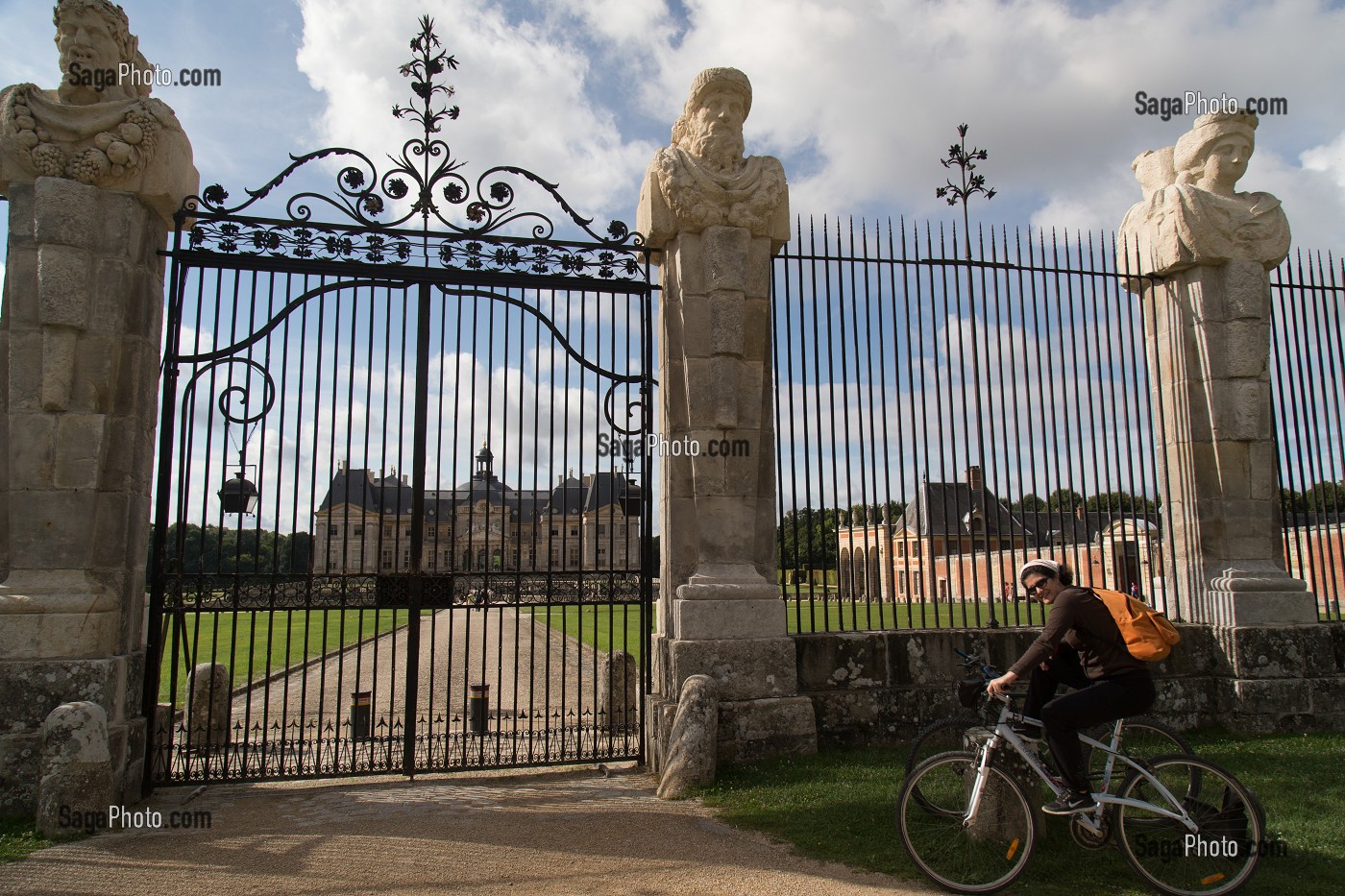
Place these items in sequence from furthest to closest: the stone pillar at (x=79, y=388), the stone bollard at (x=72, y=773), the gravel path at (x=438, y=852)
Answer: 1. the stone pillar at (x=79, y=388)
2. the stone bollard at (x=72, y=773)
3. the gravel path at (x=438, y=852)

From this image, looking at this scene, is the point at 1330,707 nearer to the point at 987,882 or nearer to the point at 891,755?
the point at 891,755

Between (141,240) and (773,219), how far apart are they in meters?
4.61

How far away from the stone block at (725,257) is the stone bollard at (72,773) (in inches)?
193

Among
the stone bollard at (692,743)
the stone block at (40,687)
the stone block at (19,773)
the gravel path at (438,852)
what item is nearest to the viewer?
the gravel path at (438,852)

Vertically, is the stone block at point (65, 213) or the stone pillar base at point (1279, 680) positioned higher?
the stone block at point (65, 213)

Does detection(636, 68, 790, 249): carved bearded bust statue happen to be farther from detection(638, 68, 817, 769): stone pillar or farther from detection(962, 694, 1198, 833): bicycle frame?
detection(962, 694, 1198, 833): bicycle frame

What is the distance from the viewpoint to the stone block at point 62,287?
5.57 metres

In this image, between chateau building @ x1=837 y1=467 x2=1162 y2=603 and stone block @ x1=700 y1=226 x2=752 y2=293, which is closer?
stone block @ x1=700 y1=226 x2=752 y2=293

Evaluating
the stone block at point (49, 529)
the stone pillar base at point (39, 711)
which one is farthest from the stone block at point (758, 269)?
the stone pillar base at point (39, 711)

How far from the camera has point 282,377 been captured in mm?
6445

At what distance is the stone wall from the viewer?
261 inches

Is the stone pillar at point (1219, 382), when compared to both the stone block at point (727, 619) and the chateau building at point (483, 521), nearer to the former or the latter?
the stone block at point (727, 619)

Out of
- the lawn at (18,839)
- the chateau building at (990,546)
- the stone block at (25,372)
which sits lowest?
the lawn at (18,839)

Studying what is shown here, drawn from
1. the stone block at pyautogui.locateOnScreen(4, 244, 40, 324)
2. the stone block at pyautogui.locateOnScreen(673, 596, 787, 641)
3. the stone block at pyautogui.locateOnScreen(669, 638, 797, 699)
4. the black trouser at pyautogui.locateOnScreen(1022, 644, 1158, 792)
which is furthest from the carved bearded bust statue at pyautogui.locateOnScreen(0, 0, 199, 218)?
the black trouser at pyautogui.locateOnScreen(1022, 644, 1158, 792)
